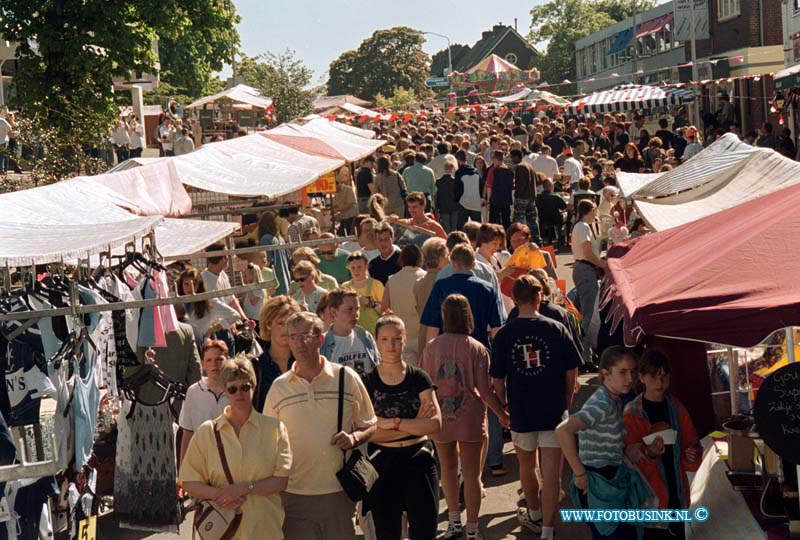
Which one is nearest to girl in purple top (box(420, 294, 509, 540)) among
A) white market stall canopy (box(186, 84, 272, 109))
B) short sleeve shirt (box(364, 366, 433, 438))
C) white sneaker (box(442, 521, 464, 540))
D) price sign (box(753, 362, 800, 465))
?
white sneaker (box(442, 521, 464, 540))

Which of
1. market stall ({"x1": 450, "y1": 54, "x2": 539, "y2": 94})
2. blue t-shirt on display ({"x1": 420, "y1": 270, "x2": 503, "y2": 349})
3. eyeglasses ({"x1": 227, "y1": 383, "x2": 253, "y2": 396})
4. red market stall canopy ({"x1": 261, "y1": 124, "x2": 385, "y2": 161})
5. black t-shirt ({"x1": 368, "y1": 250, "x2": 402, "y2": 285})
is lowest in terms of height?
eyeglasses ({"x1": 227, "y1": 383, "x2": 253, "y2": 396})

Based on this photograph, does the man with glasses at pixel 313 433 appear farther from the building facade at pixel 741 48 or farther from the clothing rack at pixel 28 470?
the building facade at pixel 741 48

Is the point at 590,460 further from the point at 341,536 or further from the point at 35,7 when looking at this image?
the point at 35,7

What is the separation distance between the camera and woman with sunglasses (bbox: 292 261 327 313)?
377 inches

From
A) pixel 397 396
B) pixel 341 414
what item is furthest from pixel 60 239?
pixel 397 396

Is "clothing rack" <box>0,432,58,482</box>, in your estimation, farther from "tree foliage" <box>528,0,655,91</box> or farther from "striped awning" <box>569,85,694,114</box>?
"tree foliage" <box>528,0,655,91</box>

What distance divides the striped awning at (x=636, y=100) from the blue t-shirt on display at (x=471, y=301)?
25.8m

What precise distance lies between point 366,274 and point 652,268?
3.62 metres

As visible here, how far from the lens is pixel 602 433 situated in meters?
6.54

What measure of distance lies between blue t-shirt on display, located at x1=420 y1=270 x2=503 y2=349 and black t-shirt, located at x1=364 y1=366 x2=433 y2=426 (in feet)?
6.05

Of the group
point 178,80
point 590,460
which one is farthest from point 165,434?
point 178,80

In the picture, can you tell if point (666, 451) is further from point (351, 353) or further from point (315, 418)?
point (351, 353)

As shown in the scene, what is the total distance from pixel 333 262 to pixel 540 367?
4400mm

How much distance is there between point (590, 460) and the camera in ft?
21.5
